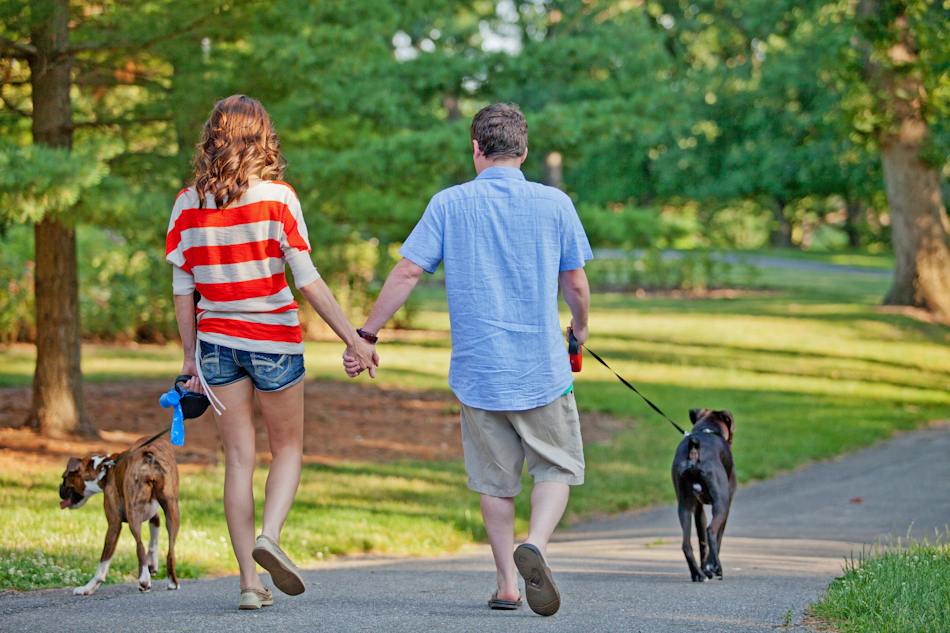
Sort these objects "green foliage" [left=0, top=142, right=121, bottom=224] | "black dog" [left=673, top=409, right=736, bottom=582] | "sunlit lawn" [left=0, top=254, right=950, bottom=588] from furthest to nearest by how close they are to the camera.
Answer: "sunlit lawn" [left=0, top=254, right=950, bottom=588] → "green foliage" [left=0, top=142, right=121, bottom=224] → "black dog" [left=673, top=409, right=736, bottom=582]

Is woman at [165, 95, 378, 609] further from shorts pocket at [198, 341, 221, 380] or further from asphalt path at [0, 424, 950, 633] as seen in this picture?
asphalt path at [0, 424, 950, 633]

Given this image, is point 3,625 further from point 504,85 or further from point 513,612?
point 504,85

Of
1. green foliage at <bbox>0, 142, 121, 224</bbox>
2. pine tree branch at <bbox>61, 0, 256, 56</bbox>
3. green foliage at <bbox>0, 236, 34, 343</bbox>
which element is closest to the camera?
green foliage at <bbox>0, 142, 121, 224</bbox>

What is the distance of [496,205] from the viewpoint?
375 cm

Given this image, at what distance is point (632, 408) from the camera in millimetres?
11828

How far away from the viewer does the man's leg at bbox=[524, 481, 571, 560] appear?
376 cm

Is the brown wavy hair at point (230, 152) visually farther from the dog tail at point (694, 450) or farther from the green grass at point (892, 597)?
the green grass at point (892, 597)

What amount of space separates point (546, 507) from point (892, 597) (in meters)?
1.38

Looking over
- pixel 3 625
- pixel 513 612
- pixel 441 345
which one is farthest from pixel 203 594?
pixel 441 345

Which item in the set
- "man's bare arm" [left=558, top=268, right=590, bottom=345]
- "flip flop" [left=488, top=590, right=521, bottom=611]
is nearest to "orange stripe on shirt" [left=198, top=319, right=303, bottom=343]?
"man's bare arm" [left=558, top=268, right=590, bottom=345]

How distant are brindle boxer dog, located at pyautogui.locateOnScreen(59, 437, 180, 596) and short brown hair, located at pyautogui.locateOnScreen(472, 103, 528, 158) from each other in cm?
195

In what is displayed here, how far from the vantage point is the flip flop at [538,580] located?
3.55m

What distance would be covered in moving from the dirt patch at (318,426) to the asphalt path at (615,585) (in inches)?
108

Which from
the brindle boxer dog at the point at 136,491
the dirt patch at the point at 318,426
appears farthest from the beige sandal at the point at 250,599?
the dirt patch at the point at 318,426
